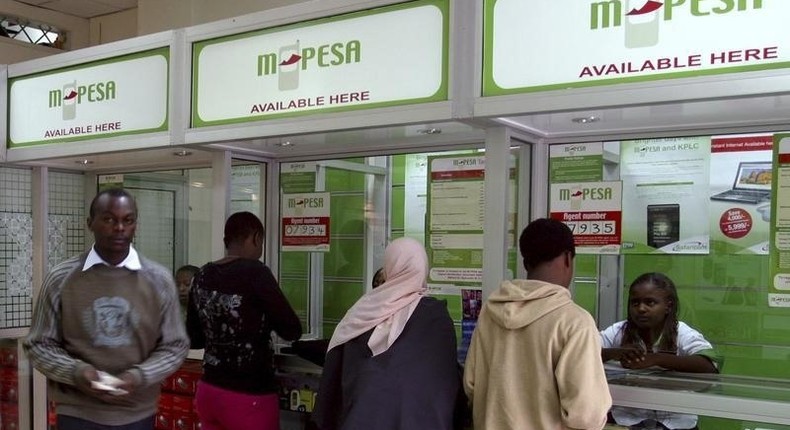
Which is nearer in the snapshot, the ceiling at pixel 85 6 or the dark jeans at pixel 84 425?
the dark jeans at pixel 84 425

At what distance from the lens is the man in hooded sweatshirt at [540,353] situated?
6.63ft

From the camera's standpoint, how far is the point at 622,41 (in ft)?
7.05

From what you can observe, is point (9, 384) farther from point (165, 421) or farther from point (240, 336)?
point (240, 336)

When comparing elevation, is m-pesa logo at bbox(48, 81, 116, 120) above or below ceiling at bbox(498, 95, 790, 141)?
above

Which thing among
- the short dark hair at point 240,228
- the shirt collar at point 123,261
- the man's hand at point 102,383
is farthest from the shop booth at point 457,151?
the man's hand at point 102,383

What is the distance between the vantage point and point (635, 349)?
2703 millimetres

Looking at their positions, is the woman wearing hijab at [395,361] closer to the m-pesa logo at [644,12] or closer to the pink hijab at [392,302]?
the pink hijab at [392,302]

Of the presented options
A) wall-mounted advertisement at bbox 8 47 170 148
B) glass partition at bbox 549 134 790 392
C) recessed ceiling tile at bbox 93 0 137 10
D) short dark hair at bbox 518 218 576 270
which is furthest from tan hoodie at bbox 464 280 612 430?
Result: recessed ceiling tile at bbox 93 0 137 10

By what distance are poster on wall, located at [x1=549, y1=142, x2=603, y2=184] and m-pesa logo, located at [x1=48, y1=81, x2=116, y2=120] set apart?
84.6 inches

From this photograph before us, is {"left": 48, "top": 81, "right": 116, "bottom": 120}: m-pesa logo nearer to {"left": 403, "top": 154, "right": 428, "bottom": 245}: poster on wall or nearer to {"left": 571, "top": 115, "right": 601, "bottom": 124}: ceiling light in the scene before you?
{"left": 403, "top": 154, "right": 428, "bottom": 245}: poster on wall

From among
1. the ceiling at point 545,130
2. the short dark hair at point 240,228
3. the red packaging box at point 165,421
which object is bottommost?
the red packaging box at point 165,421

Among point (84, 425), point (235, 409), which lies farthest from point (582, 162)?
point (84, 425)

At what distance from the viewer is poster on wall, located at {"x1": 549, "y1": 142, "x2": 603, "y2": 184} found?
288 cm

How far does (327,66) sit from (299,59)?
→ 153mm
